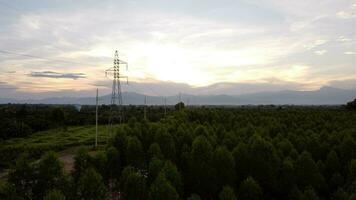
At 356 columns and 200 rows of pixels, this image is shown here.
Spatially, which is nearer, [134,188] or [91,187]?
[91,187]

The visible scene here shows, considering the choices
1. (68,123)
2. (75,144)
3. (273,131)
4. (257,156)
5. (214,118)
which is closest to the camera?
(257,156)

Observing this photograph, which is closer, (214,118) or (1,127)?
(214,118)

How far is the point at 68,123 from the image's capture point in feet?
259

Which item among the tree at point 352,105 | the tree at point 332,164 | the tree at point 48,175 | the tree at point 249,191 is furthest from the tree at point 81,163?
the tree at point 352,105

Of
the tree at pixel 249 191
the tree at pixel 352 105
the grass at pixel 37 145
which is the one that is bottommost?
the grass at pixel 37 145

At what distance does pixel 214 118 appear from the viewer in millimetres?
43375

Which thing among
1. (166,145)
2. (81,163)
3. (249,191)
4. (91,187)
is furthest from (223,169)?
(81,163)

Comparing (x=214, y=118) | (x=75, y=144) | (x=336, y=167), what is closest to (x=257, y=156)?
(x=336, y=167)

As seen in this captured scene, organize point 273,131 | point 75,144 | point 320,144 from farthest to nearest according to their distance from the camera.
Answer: point 75,144 < point 273,131 < point 320,144

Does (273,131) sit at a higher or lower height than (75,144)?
higher

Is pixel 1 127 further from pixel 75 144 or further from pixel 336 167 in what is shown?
pixel 336 167

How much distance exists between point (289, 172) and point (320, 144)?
16.4 ft

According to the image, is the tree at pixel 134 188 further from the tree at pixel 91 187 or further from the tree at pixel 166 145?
the tree at pixel 166 145

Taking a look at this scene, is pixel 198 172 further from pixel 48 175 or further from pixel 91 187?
pixel 48 175
